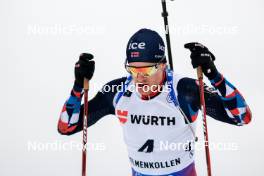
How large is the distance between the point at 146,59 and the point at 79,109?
0.72 meters

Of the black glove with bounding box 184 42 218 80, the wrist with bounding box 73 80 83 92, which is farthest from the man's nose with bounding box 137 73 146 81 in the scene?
the wrist with bounding box 73 80 83 92

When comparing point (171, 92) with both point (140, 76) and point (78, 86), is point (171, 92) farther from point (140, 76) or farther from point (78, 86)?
point (78, 86)

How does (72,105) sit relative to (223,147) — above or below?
above

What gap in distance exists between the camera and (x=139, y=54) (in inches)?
130

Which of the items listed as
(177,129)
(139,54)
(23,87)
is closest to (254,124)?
(177,129)

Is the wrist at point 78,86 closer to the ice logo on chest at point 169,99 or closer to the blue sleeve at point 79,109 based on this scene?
the blue sleeve at point 79,109

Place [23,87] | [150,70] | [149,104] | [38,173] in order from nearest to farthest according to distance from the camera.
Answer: [150,70], [149,104], [38,173], [23,87]

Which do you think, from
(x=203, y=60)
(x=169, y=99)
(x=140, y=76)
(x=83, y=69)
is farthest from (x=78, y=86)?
(x=203, y=60)

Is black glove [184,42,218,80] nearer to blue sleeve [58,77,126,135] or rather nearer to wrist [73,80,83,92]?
blue sleeve [58,77,126,135]

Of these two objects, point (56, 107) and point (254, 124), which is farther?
point (56, 107)

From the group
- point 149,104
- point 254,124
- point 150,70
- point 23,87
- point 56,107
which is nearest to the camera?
point 150,70

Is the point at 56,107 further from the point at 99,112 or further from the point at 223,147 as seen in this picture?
the point at 99,112

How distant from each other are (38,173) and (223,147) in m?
2.40

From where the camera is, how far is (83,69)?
135 inches
